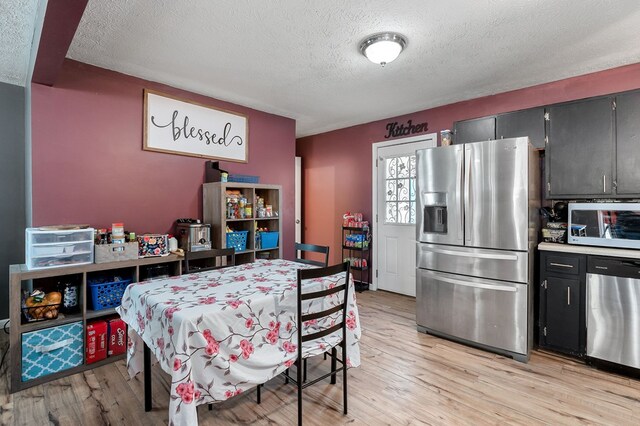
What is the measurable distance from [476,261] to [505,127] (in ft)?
4.89

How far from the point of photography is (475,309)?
9.68ft

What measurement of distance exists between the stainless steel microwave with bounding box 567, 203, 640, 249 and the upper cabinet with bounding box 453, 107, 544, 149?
737mm

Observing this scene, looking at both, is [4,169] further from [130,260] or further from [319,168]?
[319,168]

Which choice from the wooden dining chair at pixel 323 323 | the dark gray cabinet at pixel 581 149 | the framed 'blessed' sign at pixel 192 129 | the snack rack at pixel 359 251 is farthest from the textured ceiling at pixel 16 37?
the dark gray cabinet at pixel 581 149

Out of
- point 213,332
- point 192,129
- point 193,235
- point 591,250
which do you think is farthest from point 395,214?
point 213,332

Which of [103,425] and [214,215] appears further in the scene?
[214,215]

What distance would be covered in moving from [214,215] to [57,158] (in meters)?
1.41

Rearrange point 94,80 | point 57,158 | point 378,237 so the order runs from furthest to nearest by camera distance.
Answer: point 378,237 < point 94,80 < point 57,158

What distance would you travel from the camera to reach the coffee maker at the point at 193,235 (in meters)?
3.25

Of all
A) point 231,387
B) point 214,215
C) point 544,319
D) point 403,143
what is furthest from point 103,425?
point 403,143

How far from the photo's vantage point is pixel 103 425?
6.26 feet

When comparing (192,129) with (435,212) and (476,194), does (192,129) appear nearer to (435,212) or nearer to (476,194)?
(435,212)

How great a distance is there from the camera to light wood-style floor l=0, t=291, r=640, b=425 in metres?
1.98

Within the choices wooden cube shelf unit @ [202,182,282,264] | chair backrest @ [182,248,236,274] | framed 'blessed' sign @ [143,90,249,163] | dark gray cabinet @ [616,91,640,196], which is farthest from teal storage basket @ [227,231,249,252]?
dark gray cabinet @ [616,91,640,196]
